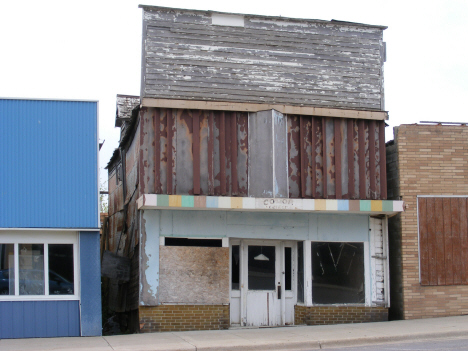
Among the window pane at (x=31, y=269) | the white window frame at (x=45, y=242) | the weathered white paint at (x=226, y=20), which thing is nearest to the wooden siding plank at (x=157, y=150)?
the white window frame at (x=45, y=242)

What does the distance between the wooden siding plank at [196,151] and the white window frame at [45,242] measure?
279 cm

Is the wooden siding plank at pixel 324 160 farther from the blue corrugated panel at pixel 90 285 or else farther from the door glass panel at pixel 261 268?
the blue corrugated panel at pixel 90 285

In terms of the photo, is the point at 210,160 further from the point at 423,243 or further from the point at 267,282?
the point at 423,243

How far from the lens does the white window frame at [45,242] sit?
12.8m

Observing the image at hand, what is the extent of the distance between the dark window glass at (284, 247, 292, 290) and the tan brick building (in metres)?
2.57

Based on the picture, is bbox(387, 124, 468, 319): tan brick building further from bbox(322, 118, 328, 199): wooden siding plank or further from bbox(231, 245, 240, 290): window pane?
bbox(231, 245, 240, 290): window pane

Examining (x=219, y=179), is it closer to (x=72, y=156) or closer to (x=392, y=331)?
(x=72, y=156)

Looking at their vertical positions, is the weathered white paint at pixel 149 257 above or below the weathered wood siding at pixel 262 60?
below

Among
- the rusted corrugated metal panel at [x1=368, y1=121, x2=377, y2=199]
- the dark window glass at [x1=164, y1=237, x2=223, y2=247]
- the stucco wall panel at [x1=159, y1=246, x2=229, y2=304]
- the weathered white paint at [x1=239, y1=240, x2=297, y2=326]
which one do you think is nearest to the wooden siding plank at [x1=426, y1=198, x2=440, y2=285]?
the rusted corrugated metal panel at [x1=368, y1=121, x2=377, y2=199]

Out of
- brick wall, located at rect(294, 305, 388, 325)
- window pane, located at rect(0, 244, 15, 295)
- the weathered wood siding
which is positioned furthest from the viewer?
brick wall, located at rect(294, 305, 388, 325)

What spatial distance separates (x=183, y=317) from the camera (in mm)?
13555

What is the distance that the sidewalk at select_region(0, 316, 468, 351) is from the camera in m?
11.1

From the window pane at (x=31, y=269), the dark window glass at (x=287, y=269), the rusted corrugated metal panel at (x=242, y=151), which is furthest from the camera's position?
the dark window glass at (x=287, y=269)

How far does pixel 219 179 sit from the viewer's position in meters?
13.8
